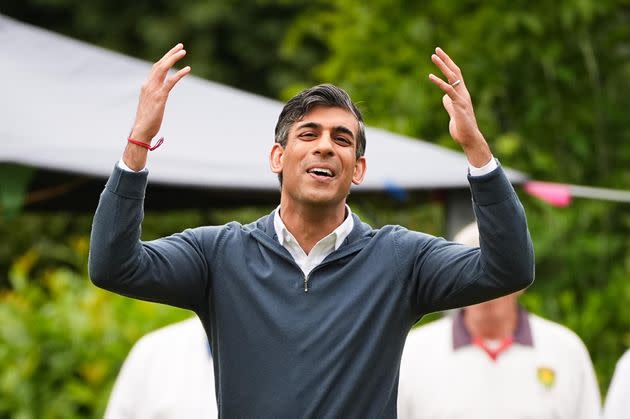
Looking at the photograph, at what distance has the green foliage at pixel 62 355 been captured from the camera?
6.00 meters

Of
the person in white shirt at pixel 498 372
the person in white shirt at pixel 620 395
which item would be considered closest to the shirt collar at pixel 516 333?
the person in white shirt at pixel 498 372

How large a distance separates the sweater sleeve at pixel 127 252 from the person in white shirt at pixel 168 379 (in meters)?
1.65

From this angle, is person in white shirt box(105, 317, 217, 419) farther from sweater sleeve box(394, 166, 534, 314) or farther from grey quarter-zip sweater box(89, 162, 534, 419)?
sweater sleeve box(394, 166, 534, 314)

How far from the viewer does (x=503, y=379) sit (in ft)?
14.8

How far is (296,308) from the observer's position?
8.90 ft

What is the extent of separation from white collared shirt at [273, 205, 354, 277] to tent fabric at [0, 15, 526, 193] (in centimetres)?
238

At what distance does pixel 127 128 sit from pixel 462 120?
3249 mm

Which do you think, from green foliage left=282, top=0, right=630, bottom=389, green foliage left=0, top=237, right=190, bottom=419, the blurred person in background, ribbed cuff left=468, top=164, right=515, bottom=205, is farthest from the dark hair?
green foliage left=282, top=0, right=630, bottom=389

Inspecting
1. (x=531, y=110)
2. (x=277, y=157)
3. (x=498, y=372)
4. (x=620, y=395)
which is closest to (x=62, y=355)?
(x=498, y=372)

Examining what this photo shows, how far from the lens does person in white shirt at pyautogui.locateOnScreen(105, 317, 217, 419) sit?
4.36 m

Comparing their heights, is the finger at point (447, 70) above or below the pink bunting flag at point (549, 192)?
above

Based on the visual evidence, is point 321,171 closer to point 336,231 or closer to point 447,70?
point 336,231

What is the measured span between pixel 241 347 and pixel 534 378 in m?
2.04

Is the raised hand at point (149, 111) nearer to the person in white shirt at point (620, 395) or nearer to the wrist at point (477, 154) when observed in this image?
the wrist at point (477, 154)
